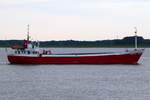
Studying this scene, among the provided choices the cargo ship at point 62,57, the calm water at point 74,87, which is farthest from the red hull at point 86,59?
the calm water at point 74,87

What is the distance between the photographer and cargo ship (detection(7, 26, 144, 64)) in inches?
4247

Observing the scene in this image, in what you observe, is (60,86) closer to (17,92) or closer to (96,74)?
(17,92)

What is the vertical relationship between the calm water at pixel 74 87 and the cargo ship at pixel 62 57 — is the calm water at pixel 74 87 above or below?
below

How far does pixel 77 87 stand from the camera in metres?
65.1

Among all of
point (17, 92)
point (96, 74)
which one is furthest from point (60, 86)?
point (96, 74)

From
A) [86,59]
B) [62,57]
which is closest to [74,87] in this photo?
[86,59]

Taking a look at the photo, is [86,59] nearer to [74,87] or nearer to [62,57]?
[62,57]

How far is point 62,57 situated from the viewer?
11025 centimetres

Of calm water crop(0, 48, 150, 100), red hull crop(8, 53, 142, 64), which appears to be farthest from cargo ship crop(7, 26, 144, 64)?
calm water crop(0, 48, 150, 100)

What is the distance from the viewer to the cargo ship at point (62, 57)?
108 m

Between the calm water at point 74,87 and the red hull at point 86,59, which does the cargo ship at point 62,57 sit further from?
the calm water at point 74,87

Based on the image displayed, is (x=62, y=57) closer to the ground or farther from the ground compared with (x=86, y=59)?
farther from the ground

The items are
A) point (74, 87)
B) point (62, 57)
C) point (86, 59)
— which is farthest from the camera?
point (62, 57)

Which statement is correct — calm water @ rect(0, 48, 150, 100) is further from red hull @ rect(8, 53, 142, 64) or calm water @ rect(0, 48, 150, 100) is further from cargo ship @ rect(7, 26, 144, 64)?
red hull @ rect(8, 53, 142, 64)
